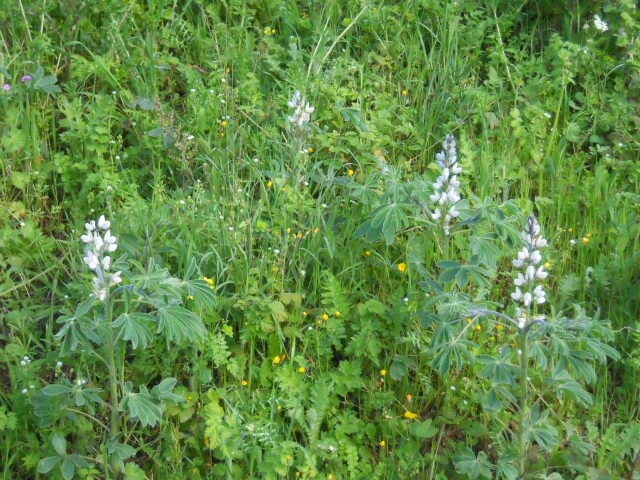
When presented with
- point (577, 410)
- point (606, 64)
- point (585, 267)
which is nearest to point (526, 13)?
point (606, 64)

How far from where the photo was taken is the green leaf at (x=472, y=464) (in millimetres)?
2896

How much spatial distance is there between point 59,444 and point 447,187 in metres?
1.70

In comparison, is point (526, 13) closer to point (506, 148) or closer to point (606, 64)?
point (606, 64)

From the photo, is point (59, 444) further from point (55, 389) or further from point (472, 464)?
point (472, 464)

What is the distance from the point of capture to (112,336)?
9.36 ft

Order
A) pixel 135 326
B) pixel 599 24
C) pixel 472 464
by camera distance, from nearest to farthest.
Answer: pixel 135 326 < pixel 472 464 < pixel 599 24

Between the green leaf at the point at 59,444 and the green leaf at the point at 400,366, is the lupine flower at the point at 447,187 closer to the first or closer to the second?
the green leaf at the point at 400,366

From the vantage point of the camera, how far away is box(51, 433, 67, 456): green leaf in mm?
2877

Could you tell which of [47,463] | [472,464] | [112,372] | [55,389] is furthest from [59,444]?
[472,464]

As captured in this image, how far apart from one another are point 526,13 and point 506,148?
4.46ft

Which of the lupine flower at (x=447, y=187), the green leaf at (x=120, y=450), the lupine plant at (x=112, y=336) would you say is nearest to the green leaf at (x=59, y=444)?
the lupine plant at (x=112, y=336)

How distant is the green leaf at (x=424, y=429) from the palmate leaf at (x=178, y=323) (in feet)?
3.11

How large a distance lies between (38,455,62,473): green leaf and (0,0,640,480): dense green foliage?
0.03 metres

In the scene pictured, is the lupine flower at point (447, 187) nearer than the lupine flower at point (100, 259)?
No
